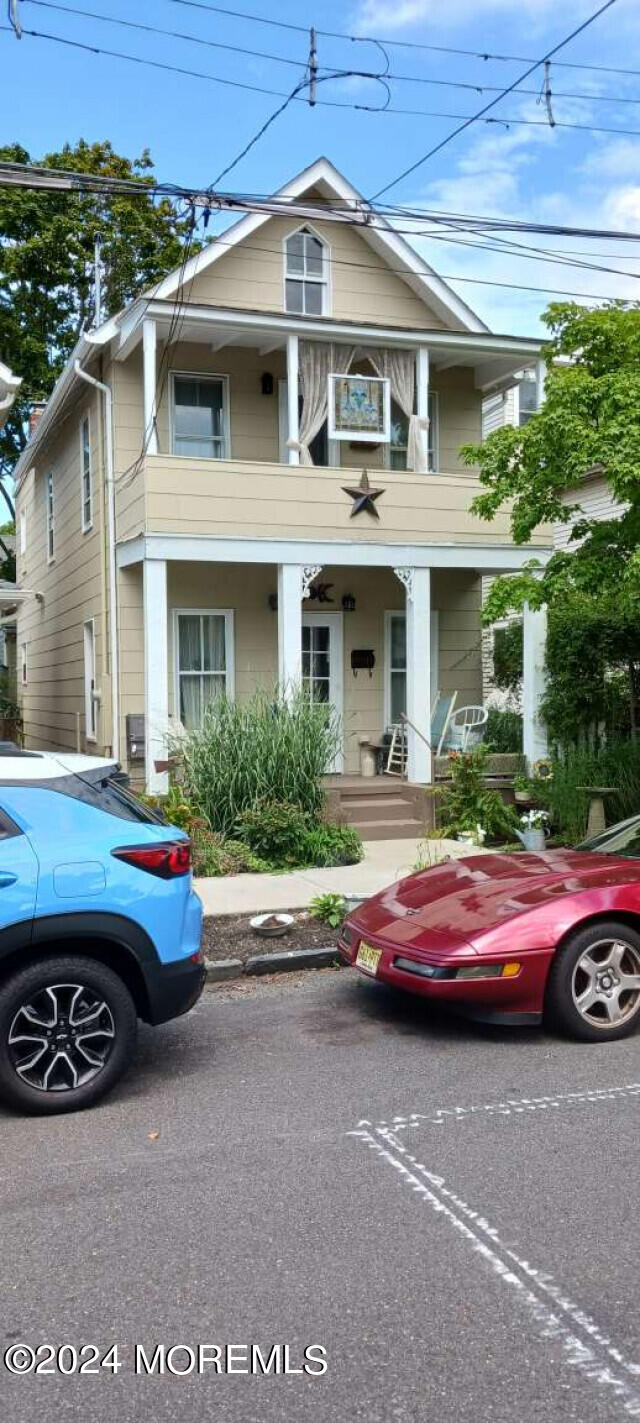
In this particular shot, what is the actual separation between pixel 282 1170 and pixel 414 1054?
155 centimetres

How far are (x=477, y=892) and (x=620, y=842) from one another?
121 cm

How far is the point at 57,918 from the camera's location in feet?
15.4

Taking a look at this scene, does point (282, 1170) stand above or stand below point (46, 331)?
below

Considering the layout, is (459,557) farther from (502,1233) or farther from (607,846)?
(502,1233)

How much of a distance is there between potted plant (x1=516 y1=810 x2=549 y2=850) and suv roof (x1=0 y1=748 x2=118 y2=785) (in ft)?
23.1

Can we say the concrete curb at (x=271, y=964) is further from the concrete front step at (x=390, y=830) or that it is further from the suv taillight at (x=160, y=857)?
the concrete front step at (x=390, y=830)

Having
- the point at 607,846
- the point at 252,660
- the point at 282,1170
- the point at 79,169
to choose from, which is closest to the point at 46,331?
the point at 79,169

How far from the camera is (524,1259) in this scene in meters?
3.46

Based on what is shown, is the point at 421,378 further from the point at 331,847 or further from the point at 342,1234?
the point at 342,1234

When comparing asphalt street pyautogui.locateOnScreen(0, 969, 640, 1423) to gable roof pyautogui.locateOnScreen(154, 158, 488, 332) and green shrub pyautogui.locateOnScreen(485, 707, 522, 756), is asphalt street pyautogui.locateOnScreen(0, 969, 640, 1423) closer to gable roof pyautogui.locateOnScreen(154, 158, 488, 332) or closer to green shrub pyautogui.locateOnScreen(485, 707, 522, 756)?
green shrub pyautogui.locateOnScreen(485, 707, 522, 756)

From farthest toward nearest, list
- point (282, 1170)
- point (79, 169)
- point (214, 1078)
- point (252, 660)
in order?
point (79, 169), point (252, 660), point (214, 1078), point (282, 1170)

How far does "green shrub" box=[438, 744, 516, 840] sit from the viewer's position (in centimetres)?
1289

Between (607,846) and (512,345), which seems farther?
(512,345)

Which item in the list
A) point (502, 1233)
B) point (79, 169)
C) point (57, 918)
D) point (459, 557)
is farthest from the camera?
point (79, 169)
